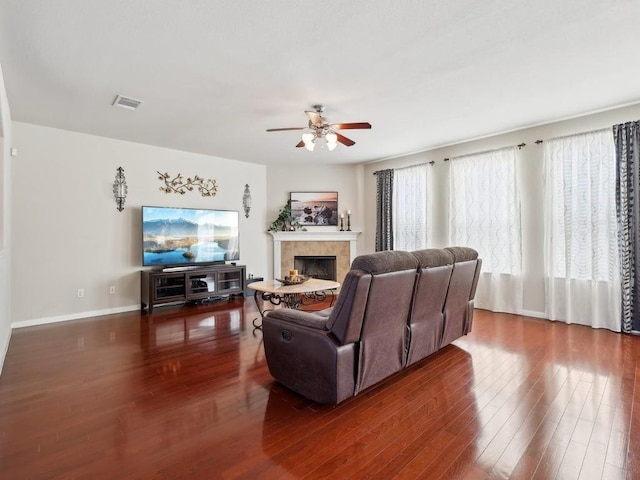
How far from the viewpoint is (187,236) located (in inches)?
217

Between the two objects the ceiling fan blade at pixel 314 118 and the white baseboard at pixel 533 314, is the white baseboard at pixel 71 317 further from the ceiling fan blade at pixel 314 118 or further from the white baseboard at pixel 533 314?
the white baseboard at pixel 533 314

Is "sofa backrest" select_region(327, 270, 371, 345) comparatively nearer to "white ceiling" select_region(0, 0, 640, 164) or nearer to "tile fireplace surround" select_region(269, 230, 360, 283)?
"white ceiling" select_region(0, 0, 640, 164)

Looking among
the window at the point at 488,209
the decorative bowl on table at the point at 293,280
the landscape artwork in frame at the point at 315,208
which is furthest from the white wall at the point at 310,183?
the decorative bowl on table at the point at 293,280

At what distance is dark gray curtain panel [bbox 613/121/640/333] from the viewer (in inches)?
148

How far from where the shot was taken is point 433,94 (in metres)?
3.54

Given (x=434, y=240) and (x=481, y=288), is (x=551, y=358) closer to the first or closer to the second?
(x=481, y=288)

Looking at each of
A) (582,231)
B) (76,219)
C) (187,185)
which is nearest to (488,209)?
(582,231)

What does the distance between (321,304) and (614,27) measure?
456cm

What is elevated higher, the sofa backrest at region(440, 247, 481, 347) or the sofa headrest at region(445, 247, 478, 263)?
the sofa headrest at region(445, 247, 478, 263)

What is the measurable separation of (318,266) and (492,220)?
341 cm

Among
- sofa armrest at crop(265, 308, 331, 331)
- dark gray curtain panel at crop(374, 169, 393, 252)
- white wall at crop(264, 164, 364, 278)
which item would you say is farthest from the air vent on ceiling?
dark gray curtain panel at crop(374, 169, 393, 252)

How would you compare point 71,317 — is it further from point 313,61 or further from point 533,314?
point 533,314

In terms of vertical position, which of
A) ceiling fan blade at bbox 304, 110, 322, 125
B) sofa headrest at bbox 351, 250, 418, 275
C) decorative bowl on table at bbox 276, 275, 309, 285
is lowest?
decorative bowl on table at bbox 276, 275, 309, 285

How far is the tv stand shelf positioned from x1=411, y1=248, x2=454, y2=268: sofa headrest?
387 centimetres
